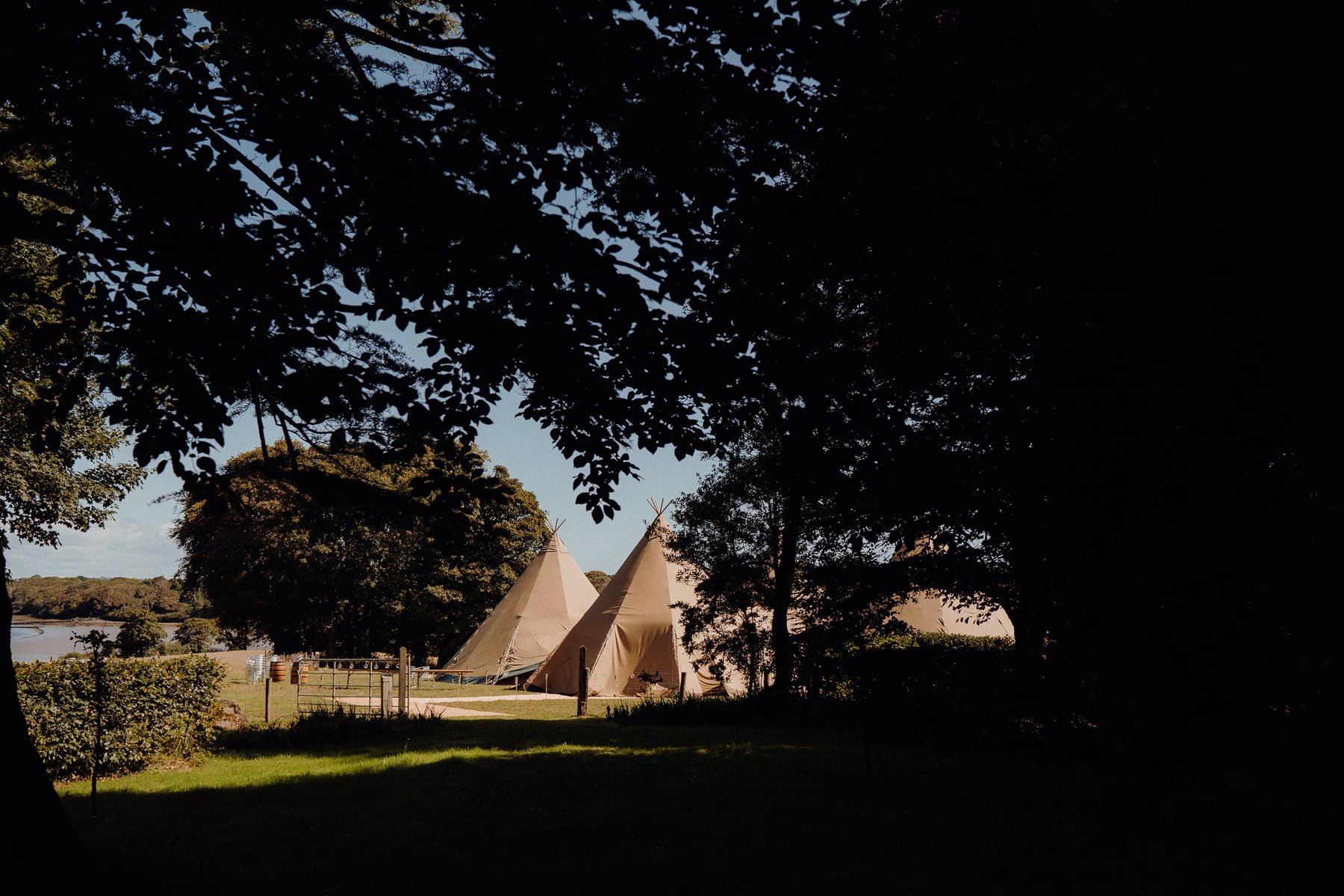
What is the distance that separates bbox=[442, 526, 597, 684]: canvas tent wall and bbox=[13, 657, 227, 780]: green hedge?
50.4 ft

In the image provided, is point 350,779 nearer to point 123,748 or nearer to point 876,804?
point 123,748

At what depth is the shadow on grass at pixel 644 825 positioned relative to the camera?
20.7ft

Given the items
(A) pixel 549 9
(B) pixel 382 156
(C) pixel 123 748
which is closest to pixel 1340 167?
(A) pixel 549 9

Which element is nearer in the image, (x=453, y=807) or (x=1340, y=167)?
(x=1340, y=167)

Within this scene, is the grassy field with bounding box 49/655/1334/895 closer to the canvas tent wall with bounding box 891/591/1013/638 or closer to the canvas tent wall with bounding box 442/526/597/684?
the canvas tent wall with bounding box 891/591/1013/638

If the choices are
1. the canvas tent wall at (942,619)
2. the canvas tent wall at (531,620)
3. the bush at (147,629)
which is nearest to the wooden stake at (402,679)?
the canvas tent wall at (531,620)

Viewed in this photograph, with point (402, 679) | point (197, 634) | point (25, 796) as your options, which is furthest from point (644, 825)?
point (197, 634)

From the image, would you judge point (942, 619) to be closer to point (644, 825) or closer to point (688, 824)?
point (688, 824)

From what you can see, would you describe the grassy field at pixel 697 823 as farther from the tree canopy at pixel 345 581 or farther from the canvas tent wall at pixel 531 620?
the tree canopy at pixel 345 581

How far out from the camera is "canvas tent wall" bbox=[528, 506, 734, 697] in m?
24.0

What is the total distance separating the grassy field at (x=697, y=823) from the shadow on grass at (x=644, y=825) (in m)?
0.03

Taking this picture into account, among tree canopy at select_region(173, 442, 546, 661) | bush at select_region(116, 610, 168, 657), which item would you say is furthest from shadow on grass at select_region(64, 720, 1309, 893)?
bush at select_region(116, 610, 168, 657)

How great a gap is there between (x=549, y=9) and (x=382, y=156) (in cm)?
135

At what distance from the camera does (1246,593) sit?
9.67 ft
